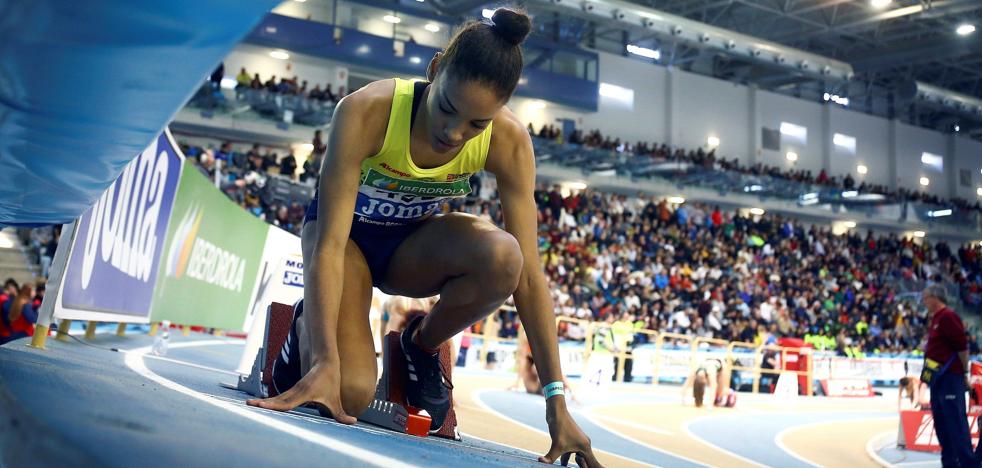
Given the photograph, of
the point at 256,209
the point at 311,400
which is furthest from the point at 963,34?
the point at 311,400

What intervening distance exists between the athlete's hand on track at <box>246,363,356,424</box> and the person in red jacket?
6356 mm

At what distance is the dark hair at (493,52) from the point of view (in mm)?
2119

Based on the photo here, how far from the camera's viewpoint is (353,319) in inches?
105

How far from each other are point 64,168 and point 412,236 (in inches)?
52.8

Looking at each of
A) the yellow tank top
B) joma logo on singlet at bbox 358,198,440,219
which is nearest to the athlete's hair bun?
the yellow tank top

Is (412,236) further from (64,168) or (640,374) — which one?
(640,374)

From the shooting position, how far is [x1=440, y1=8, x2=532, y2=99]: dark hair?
2119 mm

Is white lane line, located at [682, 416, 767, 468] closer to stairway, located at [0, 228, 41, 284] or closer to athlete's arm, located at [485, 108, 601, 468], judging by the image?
athlete's arm, located at [485, 108, 601, 468]

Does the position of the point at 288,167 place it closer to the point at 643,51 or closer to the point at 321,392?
the point at 643,51

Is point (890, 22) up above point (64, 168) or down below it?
above

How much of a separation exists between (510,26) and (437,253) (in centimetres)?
82

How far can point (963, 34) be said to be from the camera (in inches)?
1040

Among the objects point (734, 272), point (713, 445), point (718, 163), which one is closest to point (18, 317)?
point (713, 445)

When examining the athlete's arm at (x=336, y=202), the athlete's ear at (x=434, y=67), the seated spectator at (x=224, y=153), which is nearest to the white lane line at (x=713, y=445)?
the athlete's ear at (x=434, y=67)
